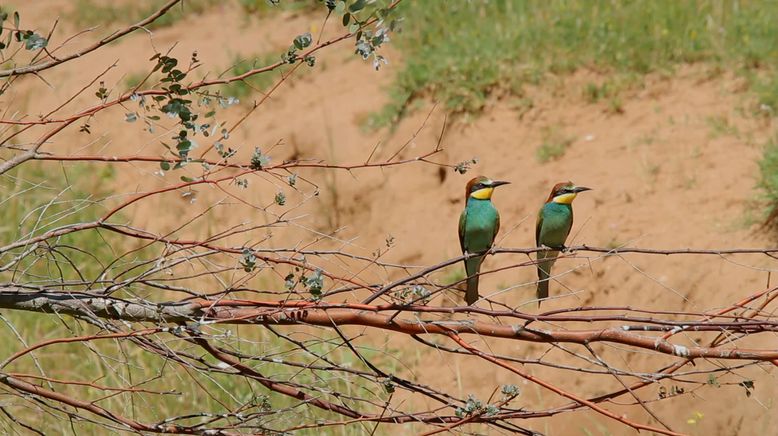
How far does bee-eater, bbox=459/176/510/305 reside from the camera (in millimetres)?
3824

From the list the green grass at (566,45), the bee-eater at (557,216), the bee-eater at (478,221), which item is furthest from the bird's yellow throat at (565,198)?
the green grass at (566,45)

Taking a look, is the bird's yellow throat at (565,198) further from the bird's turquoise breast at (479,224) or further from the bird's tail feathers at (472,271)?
the bird's tail feathers at (472,271)

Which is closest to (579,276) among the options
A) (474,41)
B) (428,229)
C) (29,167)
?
(428,229)

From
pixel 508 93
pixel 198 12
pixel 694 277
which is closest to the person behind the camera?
pixel 694 277

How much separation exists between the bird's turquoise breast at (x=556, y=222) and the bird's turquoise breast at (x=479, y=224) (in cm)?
18

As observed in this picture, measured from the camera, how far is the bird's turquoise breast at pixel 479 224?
3824 millimetres

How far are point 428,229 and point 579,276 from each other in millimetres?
1062

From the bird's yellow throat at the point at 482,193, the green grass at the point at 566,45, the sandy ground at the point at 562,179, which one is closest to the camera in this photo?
the bird's yellow throat at the point at 482,193

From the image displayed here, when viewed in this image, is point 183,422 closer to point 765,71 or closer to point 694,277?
point 694,277

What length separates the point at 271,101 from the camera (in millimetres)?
6859

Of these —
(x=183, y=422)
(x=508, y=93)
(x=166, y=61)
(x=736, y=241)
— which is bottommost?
(x=183, y=422)

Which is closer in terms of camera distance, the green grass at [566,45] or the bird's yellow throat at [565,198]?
the bird's yellow throat at [565,198]

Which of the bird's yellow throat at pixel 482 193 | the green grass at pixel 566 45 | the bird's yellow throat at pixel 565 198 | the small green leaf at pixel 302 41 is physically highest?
the small green leaf at pixel 302 41

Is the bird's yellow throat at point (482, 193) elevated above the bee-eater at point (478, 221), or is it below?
above
